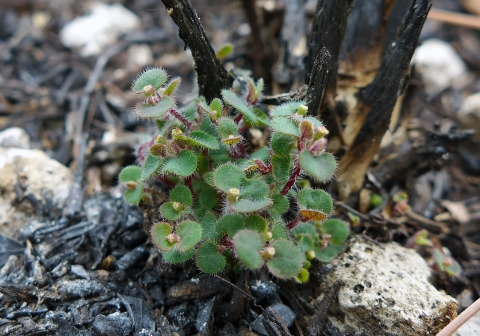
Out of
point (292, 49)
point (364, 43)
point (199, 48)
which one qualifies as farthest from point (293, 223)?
point (292, 49)

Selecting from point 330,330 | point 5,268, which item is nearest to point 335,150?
point 330,330

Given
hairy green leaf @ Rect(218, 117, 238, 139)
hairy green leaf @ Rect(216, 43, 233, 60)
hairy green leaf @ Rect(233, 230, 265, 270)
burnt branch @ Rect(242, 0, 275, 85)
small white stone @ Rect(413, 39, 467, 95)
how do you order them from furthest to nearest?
small white stone @ Rect(413, 39, 467, 95) → burnt branch @ Rect(242, 0, 275, 85) → hairy green leaf @ Rect(216, 43, 233, 60) → hairy green leaf @ Rect(218, 117, 238, 139) → hairy green leaf @ Rect(233, 230, 265, 270)

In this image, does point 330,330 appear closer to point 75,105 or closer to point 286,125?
point 286,125

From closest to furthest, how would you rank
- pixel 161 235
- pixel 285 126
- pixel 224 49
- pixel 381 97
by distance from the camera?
pixel 285 126 < pixel 161 235 < pixel 381 97 < pixel 224 49

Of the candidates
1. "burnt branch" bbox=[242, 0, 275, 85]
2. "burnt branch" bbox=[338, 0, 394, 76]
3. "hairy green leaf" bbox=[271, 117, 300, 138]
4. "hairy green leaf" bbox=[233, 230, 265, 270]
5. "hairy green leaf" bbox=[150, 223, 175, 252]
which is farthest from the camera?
"burnt branch" bbox=[242, 0, 275, 85]

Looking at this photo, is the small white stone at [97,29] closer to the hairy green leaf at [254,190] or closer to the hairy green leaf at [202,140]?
the hairy green leaf at [202,140]

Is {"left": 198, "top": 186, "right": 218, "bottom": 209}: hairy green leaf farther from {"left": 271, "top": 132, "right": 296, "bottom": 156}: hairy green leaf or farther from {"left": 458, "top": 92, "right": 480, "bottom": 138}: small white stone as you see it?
{"left": 458, "top": 92, "right": 480, "bottom": 138}: small white stone

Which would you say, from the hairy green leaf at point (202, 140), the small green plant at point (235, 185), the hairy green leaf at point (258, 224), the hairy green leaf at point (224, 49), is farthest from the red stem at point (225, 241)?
the hairy green leaf at point (224, 49)

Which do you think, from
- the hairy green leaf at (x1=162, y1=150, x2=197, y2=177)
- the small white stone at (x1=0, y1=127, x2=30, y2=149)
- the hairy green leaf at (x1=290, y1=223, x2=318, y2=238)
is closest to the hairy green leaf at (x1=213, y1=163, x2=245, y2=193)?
the hairy green leaf at (x1=162, y1=150, x2=197, y2=177)

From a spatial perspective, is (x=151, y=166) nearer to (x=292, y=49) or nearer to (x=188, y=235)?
(x=188, y=235)
